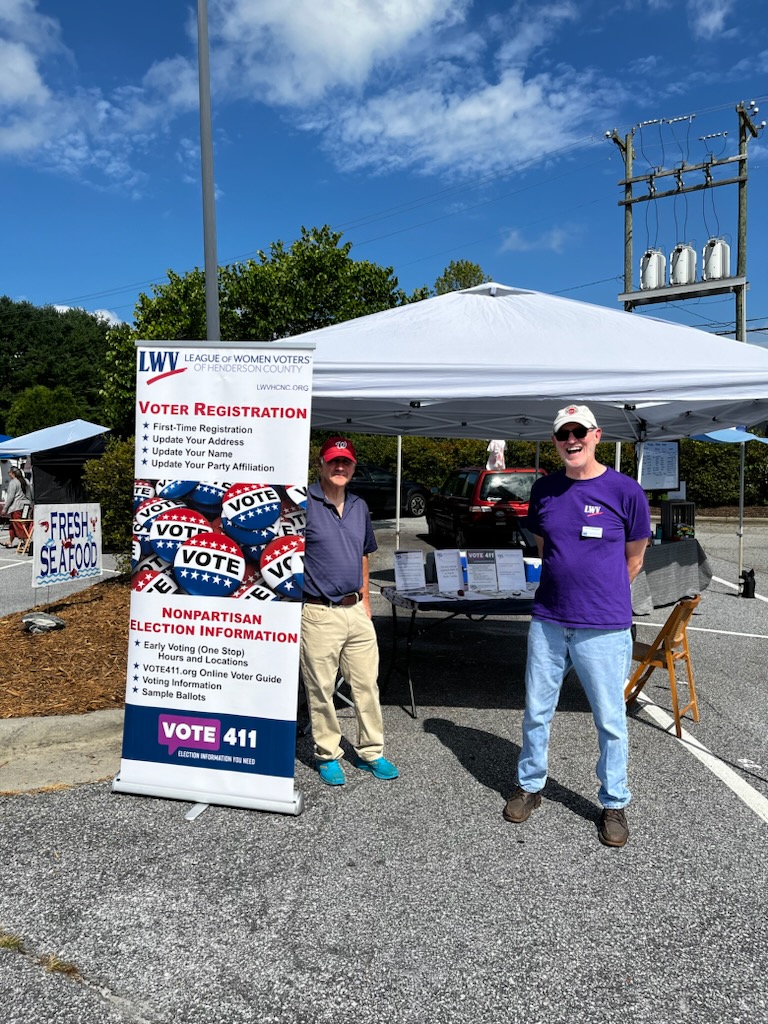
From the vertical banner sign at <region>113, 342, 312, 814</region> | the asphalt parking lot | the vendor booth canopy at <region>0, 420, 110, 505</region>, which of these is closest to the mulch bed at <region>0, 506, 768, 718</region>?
the asphalt parking lot

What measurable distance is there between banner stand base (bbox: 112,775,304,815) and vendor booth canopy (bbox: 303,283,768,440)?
2.31 metres

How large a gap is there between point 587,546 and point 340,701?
8.58 ft

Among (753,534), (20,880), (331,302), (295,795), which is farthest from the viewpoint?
(753,534)

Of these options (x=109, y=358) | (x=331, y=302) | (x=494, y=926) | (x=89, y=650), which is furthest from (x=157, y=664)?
(x=109, y=358)

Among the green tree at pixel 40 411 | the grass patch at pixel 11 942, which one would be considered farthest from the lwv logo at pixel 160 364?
the green tree at pixel 40 411

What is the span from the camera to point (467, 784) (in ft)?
Answer: 12.9

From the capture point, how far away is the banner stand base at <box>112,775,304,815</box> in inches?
141

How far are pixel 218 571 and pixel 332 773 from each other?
1.25 m

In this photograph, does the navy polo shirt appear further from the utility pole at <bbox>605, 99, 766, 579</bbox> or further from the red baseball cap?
the utility pole at <bbox>605, 99, 766, 579</bbox>

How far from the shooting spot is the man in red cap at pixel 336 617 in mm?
3826

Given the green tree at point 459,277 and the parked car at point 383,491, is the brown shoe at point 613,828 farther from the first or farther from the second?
the green tree at point 459,277

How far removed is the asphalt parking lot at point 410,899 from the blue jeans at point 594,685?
0.96ft

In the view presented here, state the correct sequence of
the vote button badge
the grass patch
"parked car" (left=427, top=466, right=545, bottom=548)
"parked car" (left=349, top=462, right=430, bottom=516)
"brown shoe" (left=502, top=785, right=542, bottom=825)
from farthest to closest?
"parked car" (left=349, top=462, right=430, bottom=516) → "parked car" (left=427, top=466, right=545, bottom=548) → the vote button badge → "brown shoe" (left=502, top=785, right=542, bottom=825) → the grass patch

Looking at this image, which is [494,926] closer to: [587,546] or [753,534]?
[587,546]
